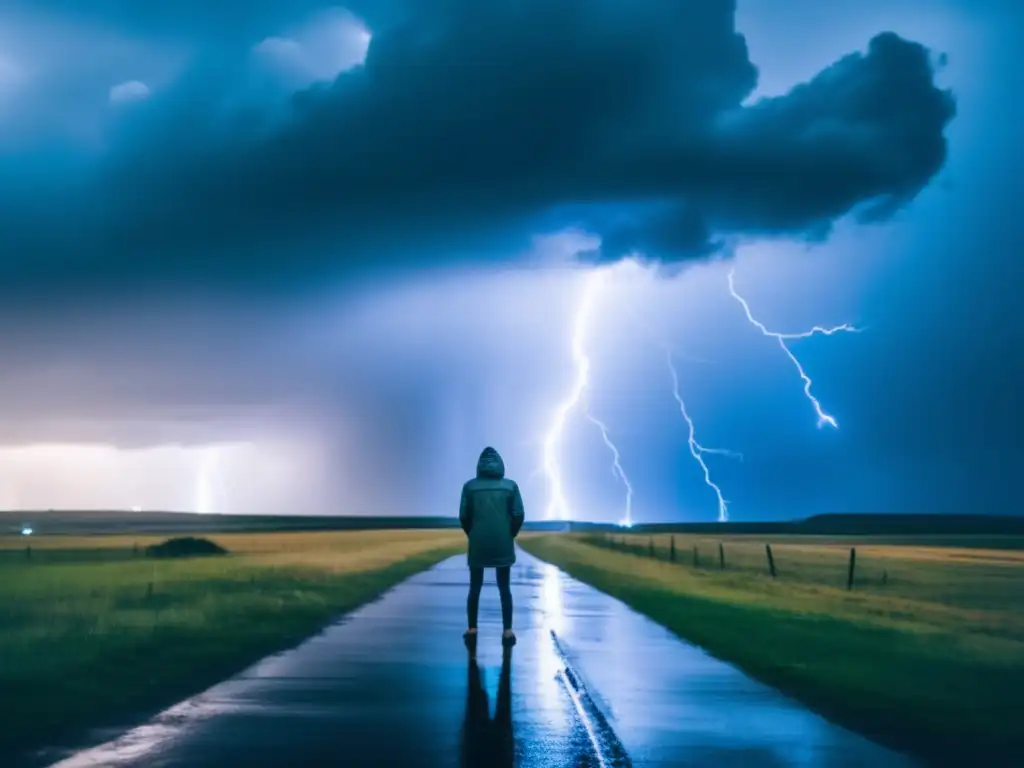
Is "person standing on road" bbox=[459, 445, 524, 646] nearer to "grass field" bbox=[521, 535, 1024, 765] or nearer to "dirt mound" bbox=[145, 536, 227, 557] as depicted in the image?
"grass field" bbox=[521, 535, 1024, 765]

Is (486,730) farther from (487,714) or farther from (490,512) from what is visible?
(490,512)

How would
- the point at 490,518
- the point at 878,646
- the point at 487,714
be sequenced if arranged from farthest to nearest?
the point at 878,646 → the point at 490,518 → the point at 487,714

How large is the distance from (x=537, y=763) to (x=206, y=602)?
16.0 meters

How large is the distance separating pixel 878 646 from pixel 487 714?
8312mm

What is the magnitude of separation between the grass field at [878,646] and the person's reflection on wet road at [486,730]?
9.06ft

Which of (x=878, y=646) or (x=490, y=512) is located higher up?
(x=490, y=512)

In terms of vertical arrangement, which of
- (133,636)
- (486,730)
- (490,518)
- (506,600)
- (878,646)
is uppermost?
(490,518)

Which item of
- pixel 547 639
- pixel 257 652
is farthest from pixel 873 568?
pixel 257 652

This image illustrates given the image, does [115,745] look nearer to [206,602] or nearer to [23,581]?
[206,602]

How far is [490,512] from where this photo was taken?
13906mm

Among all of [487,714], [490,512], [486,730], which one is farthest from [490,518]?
[486,730]

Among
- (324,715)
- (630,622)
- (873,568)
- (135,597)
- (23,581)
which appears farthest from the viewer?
(873,568)

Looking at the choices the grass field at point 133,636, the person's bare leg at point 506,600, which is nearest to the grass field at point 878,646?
the person's bare leg at point 506,600

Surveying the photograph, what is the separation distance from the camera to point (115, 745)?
27.3 feet
